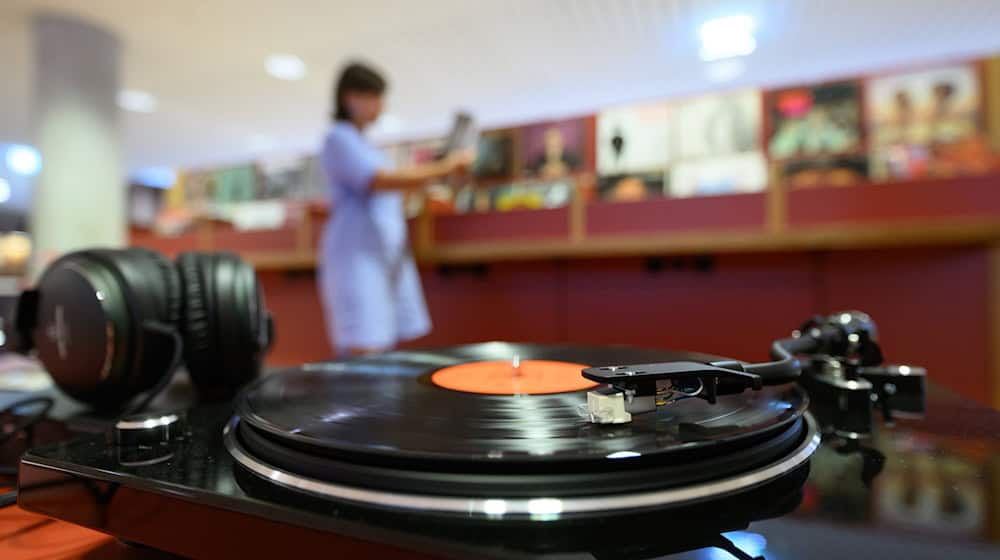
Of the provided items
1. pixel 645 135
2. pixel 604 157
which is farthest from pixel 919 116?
pixel 604 157

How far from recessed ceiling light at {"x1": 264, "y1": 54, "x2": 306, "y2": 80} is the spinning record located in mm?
4113

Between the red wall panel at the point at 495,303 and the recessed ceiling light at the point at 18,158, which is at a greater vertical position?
the recessed ceiling light at the point at 18,158

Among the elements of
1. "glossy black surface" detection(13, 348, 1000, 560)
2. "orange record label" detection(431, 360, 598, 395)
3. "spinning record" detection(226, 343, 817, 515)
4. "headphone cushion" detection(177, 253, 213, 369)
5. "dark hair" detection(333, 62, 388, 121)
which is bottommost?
"glossy black surface" detection(13, 348, 1000, 560)

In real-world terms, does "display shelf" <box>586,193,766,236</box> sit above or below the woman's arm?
below

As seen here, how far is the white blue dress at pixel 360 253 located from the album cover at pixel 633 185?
1.68 m

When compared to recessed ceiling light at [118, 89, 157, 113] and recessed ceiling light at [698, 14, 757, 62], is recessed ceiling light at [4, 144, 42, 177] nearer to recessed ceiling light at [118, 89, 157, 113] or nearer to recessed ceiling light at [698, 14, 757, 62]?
recessed ceiling light at [118, 89, 157, 113]

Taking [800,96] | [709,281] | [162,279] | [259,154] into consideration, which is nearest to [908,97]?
[800,96]

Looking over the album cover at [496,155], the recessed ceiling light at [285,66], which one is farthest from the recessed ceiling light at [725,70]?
the recessed ceiling light at [285,66]

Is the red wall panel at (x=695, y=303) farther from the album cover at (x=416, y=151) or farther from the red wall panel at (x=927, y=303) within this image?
the album cover at (x=416, y=151)

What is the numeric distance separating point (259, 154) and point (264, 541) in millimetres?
7777

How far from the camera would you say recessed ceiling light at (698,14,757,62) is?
11.4ft

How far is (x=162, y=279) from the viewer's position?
610 mm

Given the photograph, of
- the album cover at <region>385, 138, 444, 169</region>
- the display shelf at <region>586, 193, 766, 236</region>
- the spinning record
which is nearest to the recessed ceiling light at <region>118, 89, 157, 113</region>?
the album cover at <region>385, 138, 444, 169</region>

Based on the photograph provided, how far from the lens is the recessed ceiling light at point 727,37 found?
136 inches
